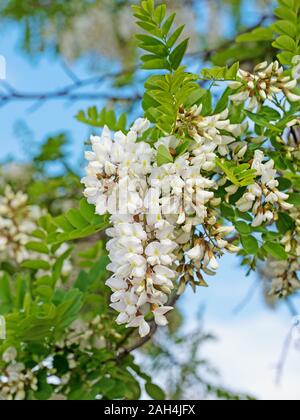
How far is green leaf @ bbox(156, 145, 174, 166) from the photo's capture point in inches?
33.8

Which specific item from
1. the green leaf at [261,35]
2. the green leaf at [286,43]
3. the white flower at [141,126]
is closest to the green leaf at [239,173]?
the white flower at [141,126]

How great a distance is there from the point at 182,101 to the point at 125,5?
2124 mm

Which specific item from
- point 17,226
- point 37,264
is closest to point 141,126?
point 37,264

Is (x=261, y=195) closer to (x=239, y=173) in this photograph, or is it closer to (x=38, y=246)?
(x=239, y=173)

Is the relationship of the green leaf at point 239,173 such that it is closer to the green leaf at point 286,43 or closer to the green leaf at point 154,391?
the green leaf at point 286,43

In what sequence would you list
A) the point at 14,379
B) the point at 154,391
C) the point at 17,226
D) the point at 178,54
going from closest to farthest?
the point at 178,54 → the point at 14,379 → the point at 154,391 → the point at 17,226

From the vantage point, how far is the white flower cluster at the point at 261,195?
2.99 ft

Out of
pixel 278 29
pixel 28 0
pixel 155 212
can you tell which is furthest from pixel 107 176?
pixel 28 0

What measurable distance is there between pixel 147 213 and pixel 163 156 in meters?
0.08

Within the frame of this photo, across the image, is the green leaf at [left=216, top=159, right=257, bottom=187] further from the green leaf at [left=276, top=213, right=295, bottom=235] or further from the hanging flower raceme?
the green leaf at [left=276, top=213, right=295, bottom=235]

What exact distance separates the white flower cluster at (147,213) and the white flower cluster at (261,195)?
0.05 metres

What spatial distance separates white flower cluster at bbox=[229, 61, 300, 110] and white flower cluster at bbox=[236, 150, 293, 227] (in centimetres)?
9

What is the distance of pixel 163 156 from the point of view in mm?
859

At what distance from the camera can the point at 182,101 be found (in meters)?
0.89
